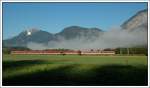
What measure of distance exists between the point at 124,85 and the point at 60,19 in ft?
4.59

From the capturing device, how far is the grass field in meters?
7.86

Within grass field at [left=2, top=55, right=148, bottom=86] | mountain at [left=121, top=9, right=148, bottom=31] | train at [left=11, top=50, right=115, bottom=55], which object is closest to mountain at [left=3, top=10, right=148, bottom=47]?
mountain at [left=121, top=9, right=148, bottom=31]

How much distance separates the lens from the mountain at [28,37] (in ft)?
26.0

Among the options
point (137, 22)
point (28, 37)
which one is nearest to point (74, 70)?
point (28, 37)

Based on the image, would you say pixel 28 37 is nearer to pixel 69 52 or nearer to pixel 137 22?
pixel 69 52

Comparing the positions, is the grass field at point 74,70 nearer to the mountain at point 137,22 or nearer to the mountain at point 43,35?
the mountain at point 43,35

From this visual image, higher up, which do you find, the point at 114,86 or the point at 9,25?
the point at 9,25

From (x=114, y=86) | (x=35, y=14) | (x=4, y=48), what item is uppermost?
(x=35, y=14)

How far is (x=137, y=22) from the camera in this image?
7895mm

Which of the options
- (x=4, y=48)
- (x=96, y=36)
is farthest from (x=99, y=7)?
(x=4, y=48)

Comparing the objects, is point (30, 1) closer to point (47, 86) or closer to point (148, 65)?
point (47, 86)

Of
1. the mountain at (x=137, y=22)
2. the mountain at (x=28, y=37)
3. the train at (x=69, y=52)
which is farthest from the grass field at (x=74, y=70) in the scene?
the mountain at (x=137, y=22)

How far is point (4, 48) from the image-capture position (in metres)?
7.87

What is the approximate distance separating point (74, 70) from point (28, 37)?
0.87m
